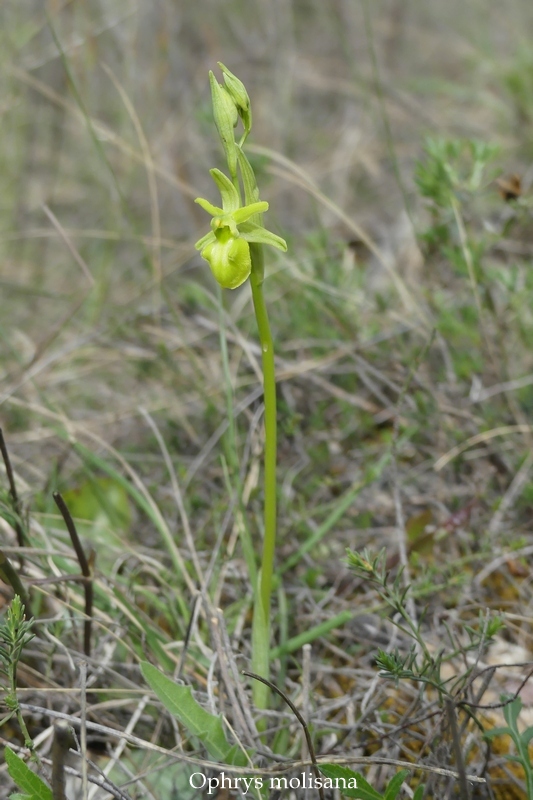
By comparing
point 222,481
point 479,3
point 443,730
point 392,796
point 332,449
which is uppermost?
point 479,3

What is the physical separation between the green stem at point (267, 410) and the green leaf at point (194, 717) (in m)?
0.21

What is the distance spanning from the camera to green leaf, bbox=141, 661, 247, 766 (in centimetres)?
114

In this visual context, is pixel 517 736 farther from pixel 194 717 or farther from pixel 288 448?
pixel 288 448

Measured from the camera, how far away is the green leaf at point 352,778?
1.08 metres

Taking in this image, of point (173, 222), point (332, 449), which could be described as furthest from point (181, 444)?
point (173, 222)

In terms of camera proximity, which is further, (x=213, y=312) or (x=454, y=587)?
(x=213, y=312)

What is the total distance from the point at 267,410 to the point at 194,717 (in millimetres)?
553

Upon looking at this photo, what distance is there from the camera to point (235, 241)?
1.09m

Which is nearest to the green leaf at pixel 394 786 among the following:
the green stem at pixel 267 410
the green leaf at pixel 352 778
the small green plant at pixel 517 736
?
the green leaf at pixel 352 778

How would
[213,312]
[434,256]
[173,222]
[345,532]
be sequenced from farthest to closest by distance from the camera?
[173,222] < [213,312] < [434,256] < [345,532]

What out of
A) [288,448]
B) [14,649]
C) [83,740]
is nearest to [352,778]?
[83,740]

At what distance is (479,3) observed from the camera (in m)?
5.02

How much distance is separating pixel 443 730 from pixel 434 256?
5.33 ft

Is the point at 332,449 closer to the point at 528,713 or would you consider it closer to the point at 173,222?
the point at 528,713
